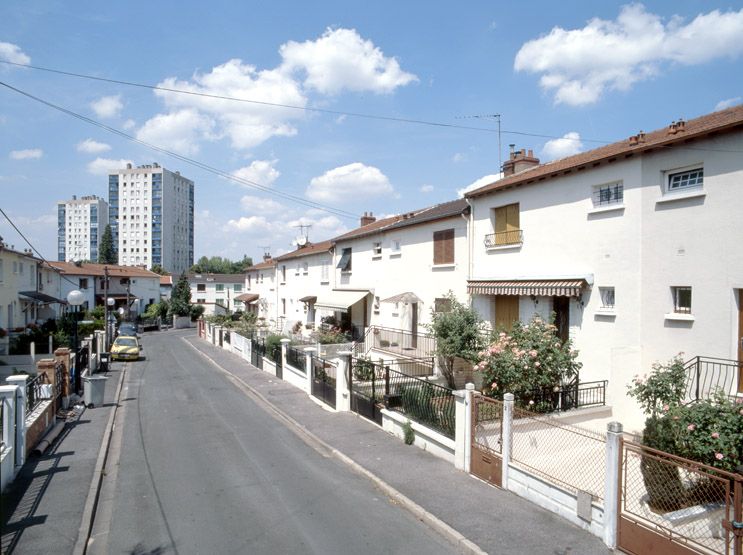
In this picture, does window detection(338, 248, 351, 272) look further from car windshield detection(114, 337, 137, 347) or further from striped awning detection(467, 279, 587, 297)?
car windshield detection(114, 337, 137, 347)

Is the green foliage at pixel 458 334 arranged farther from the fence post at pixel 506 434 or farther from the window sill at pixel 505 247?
the fence post at pixel 506 434

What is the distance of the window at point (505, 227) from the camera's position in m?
15.4

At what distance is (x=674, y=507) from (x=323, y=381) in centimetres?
1149

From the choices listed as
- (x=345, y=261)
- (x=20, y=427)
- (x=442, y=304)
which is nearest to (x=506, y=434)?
(x=20, y=427)

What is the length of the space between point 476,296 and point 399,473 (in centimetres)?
853

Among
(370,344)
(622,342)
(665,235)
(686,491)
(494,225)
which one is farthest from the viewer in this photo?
(370,344)

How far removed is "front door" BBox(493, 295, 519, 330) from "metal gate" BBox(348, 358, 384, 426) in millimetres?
4228

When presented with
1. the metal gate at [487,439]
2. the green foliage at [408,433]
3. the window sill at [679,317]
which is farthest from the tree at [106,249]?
the window sill at [679,317]

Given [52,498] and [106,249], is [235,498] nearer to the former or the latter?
[52,498]

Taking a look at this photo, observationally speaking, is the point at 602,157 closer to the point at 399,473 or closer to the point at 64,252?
the point at 399,473

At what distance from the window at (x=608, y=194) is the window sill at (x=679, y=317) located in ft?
9.64

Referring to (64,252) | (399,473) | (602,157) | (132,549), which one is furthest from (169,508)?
(64,252)

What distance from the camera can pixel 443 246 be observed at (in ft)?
62.1

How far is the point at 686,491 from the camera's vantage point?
6590 mm
